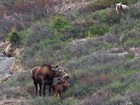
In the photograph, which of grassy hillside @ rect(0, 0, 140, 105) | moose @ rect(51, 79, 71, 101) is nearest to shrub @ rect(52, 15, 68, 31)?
grassy hillside @ rect(0, 0, 140, 105)

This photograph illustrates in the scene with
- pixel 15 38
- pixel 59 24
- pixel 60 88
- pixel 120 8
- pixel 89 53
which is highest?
pixel 120 8

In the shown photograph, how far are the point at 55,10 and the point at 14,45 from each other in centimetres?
624

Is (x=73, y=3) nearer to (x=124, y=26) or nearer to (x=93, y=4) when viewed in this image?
(x=93, y=4)

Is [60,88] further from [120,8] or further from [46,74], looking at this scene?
[120,8]

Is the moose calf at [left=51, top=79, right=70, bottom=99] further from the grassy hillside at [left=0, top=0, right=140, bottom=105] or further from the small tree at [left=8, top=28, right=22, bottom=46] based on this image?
the small tree at [left=8, top=28, right=22, bottom=46]

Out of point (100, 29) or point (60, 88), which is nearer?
point (60, 88)

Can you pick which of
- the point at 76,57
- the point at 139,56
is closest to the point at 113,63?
the point at 139,56

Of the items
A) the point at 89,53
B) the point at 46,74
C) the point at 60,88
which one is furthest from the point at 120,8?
the point at 60,88

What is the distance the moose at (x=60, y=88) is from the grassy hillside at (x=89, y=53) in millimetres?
262

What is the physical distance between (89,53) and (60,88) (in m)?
5.53

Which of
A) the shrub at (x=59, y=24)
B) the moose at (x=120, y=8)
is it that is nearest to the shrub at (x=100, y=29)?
the moose at (x=120, y=8)

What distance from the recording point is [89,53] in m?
23.6

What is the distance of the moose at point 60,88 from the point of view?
18219 millimetres

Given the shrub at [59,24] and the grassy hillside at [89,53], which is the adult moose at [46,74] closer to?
the grassy hillside at [89,53]
